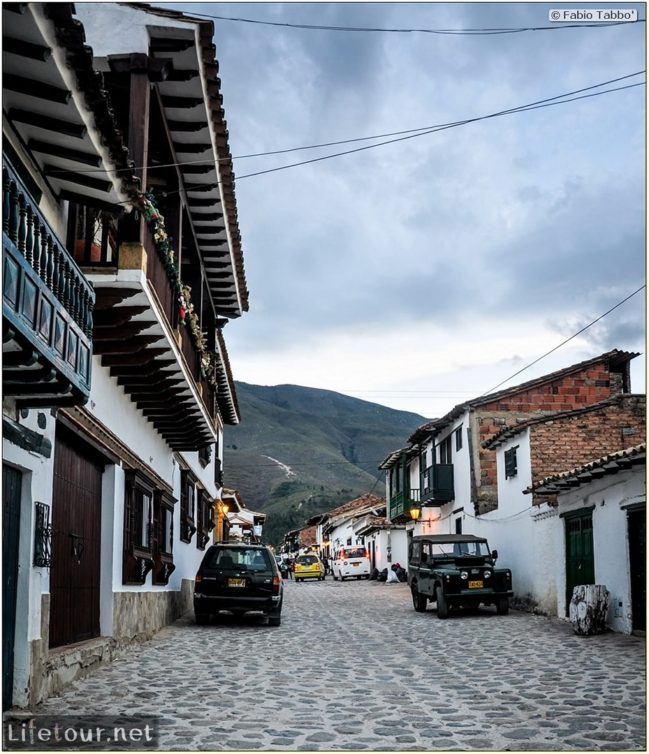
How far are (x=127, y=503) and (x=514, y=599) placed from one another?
11834 mm

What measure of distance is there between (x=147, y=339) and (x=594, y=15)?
5654 mm

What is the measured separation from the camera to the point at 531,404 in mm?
26109

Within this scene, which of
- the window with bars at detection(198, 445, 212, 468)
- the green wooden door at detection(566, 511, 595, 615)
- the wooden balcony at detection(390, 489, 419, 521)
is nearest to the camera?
the green wooden door at detection(566, 511, 595, 615)

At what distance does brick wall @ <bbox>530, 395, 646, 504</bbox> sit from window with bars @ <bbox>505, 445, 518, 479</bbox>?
1.36 meters

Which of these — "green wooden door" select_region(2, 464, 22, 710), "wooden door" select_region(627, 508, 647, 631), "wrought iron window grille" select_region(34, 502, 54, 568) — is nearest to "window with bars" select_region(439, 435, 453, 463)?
"wooden door" select_region(627, 508, 647, 631)

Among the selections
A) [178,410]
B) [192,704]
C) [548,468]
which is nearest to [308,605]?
[548,468]

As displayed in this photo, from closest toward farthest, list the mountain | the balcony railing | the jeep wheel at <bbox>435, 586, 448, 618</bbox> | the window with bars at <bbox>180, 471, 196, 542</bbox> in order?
the jeep wheel at <bbox>435, 586, 448, 618</bbox> → the window with bars at <bbox>180, 471, 196, 542</bbox> → the balcony railing → the mountain

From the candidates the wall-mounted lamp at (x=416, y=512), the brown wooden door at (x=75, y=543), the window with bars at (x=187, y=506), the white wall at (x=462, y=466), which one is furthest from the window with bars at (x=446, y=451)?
the brown wooden door at (x=75, y=543)

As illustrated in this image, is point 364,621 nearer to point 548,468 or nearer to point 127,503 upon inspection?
point 548,468

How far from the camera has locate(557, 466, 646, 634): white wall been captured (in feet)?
42.4

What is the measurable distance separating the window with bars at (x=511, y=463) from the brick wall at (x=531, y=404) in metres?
4.09

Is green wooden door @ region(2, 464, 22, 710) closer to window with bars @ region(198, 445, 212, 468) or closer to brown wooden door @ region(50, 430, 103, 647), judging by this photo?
brown wooden door @ region(50, 430, 103, 647)

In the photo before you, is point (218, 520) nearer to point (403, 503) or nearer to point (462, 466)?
point (462, 466)

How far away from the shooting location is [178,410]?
44.2 feet
